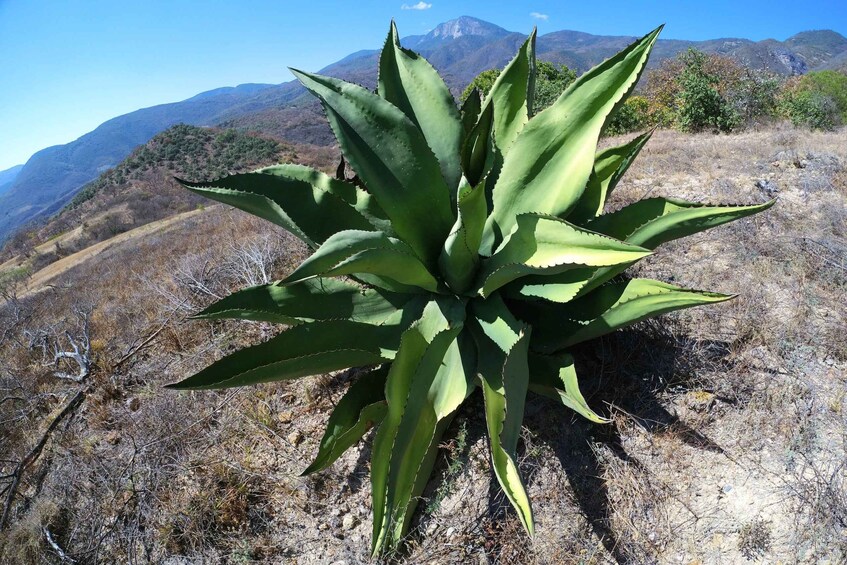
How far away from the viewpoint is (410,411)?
58.6 inches

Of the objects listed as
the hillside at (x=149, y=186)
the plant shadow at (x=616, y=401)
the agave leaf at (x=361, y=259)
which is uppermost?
the hillside at (x=149, y=186)

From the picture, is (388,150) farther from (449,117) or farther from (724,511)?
(724,511)

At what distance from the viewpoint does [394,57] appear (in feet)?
6.43

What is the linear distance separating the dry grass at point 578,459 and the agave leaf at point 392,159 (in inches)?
33.5

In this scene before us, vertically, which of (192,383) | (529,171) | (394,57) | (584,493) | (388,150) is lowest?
(584,493)

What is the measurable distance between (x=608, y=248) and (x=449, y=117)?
961 millimetres

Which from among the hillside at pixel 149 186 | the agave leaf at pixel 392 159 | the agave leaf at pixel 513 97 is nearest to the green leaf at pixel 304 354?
the agave leaf at pixel 392 159

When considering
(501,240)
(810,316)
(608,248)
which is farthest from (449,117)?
(810,316)

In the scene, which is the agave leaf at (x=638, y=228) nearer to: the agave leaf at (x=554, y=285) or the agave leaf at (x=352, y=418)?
the agave leaf at (x=554, y=285)

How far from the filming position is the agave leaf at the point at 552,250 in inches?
49.9

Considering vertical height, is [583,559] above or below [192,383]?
below

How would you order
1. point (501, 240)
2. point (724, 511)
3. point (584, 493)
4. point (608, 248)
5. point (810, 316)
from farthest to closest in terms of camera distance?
point (810, 316) < point (501, 240) < point (584, 493) < point (724, 511) < point (608, 248)

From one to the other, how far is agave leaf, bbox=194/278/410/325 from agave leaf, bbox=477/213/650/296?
0.50 meters

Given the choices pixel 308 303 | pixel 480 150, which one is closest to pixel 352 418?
pixel 308 303
